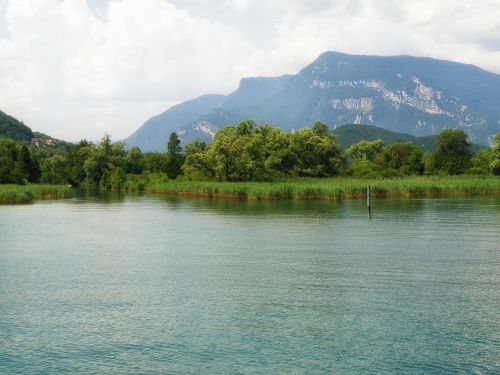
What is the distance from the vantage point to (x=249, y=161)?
10094 cm

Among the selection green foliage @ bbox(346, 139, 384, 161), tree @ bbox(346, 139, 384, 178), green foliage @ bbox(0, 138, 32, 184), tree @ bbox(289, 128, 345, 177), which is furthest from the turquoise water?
green foliage @ bbox(346, 139, 384, 161)

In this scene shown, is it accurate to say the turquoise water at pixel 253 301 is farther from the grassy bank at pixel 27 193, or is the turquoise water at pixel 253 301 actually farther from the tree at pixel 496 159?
the tree at pixel 496 159

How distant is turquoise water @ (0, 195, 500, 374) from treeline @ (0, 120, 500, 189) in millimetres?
61927

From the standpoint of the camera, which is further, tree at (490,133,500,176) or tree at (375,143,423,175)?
tree at (375,143,423,175)

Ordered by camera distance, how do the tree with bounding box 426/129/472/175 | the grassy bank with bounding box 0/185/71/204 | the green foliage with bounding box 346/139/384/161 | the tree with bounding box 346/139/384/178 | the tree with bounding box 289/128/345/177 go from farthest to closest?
1. the green foliage with bounding box 346/139/384/161
2. the tree with bounding box 426/129/472/175
3. the tree with bounding box 289/128/345/177
4. the tree with bounding box 346/139/384/178
5. the grassy bank with bounding box 0/185/71/204

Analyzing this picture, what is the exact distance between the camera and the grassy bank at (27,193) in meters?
75.4

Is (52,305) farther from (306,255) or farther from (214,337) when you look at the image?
(306,255)

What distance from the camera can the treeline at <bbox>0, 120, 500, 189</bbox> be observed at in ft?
Answer: 340

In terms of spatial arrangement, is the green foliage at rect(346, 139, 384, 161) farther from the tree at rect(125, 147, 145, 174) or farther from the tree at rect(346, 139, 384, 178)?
the tree at rect(125, 147, 145, 174)

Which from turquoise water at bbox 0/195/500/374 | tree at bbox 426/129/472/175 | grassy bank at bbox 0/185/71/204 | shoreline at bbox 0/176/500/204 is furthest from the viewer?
tree at bbox 426/129/472/175

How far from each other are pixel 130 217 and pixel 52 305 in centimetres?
3465

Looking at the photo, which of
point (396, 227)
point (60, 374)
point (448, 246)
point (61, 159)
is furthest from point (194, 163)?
point (60, 374)

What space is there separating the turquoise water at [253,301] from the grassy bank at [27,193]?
116 feet

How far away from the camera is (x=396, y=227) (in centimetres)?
4406
